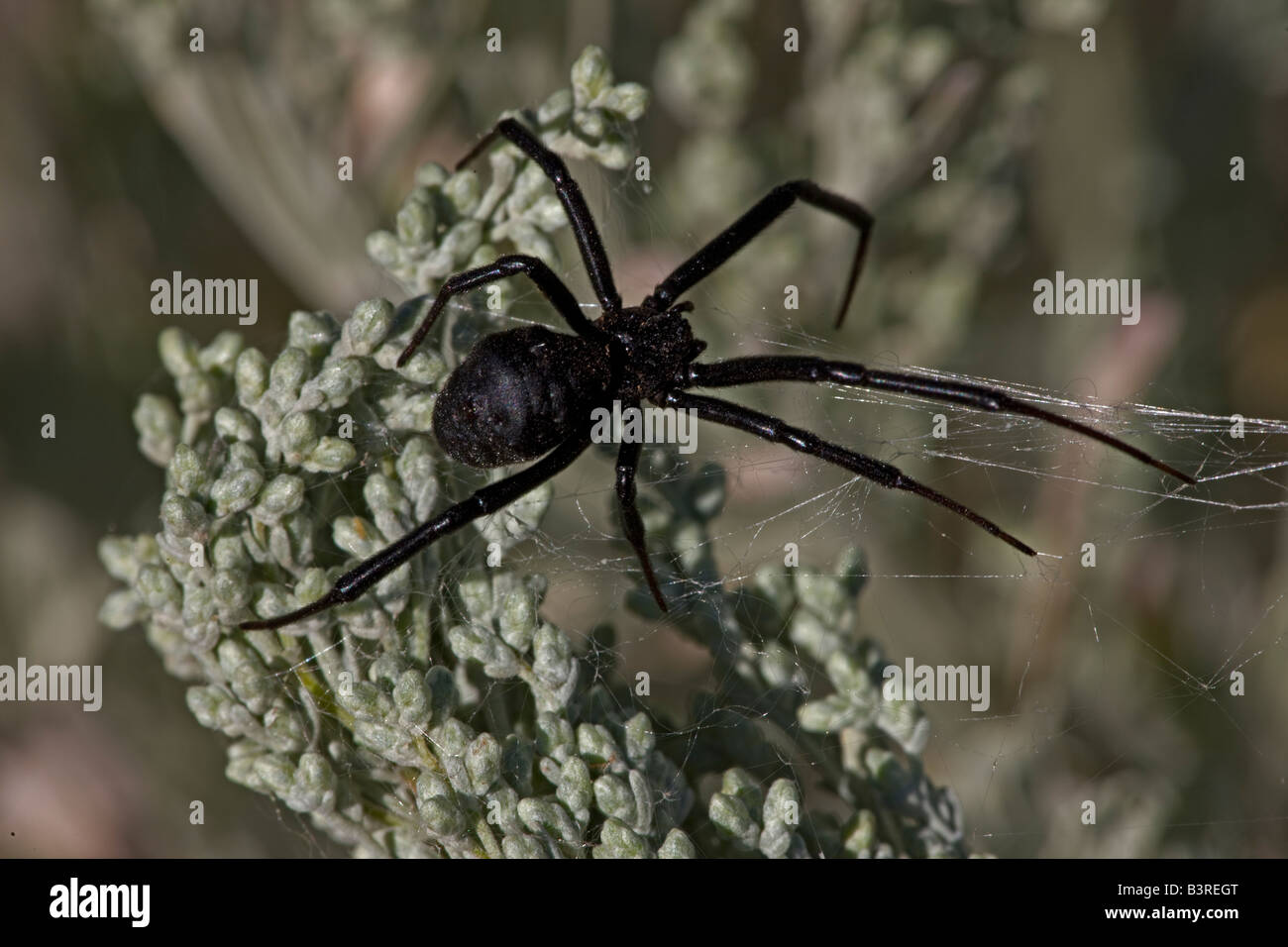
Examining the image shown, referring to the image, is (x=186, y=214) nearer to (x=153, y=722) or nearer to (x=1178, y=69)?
(x=153, y=722)

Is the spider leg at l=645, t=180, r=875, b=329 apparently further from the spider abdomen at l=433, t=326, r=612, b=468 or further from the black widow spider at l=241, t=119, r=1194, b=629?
the spider abdomen at l=433, t=326, r=612, b=468

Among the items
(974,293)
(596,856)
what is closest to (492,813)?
(596,856)
